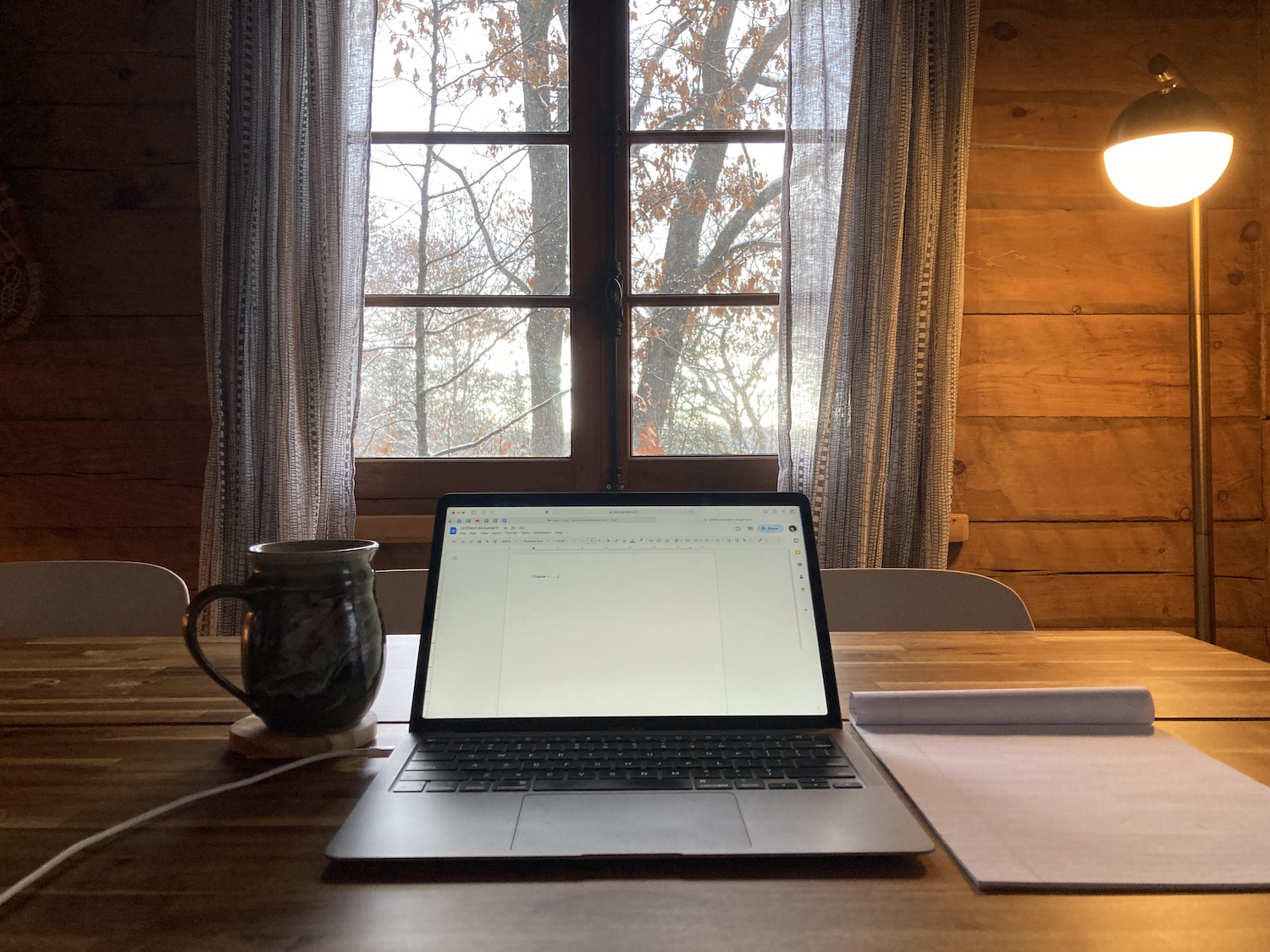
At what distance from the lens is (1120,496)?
2.10 m

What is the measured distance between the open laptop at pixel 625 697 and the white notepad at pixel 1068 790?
0.13 ft

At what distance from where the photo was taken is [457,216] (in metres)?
2.12

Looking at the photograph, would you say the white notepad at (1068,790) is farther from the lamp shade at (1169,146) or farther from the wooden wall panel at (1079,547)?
the wooden wall panel at (1079,547)

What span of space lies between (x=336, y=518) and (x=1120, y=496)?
1842 millimetres

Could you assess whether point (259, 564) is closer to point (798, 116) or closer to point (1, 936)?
point (1, 936)

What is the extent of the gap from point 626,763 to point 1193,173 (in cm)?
165

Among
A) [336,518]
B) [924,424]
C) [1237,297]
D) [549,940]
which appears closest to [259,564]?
[549,940]

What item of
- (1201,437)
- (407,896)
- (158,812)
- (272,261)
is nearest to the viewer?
(407,896)

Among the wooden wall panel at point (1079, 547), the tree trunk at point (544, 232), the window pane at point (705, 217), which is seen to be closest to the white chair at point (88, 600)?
the tree trunk at point (544, 232)

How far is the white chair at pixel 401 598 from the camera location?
127 cm

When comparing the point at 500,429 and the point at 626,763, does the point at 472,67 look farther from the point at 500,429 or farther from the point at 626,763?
the point at 626,763

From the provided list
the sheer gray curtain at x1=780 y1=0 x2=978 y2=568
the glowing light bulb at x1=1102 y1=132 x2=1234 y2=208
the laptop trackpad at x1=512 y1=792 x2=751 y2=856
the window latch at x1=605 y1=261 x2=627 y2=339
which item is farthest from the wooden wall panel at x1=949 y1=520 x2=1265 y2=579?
the laptop trackpad at x1=512 y1=792 x2=751 y2=856

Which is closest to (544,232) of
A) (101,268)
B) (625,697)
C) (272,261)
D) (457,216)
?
(457,216)

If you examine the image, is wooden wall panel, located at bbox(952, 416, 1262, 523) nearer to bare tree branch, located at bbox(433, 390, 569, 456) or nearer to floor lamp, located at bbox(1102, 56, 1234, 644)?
floor lamp, located at bbox(1102, 56, 1234, 644)
